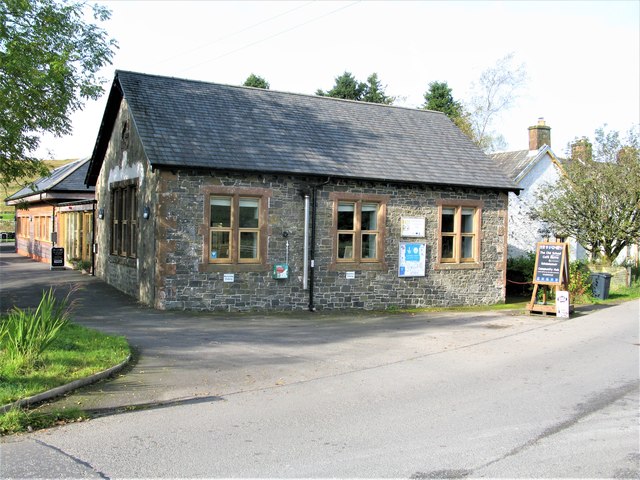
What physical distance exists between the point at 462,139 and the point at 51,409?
19.7 meters

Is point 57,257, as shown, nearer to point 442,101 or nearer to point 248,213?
point 248,213

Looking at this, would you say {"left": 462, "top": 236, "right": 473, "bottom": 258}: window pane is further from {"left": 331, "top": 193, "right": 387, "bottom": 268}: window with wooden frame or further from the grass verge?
the grass verge

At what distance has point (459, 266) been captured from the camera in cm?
2086

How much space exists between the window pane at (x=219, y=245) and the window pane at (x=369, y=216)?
4.37 meters

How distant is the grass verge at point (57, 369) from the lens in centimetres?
671

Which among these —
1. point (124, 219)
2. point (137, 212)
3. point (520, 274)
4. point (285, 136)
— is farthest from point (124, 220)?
point (520, 274)

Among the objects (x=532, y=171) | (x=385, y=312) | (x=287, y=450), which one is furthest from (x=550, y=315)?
(x=532, y=171)

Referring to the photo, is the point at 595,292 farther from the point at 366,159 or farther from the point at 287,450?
the point at 287,450

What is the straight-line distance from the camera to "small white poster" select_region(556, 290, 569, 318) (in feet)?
57.4

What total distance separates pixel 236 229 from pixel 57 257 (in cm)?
1357

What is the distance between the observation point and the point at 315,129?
67.0ft

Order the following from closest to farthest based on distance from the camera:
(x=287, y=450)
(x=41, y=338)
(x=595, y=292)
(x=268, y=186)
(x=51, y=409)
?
(x=287, y=450), (x=51, y=409), (x=41, y=338), (x=268, y=186), (x=595, y=292)

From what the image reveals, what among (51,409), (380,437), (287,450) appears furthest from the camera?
(51,409)

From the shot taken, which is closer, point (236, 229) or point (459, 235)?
point (236, 229)
